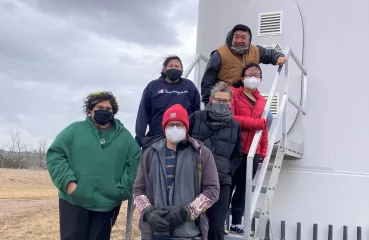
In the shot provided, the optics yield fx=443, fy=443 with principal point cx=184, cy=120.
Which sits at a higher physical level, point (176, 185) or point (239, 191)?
point (176, 185)

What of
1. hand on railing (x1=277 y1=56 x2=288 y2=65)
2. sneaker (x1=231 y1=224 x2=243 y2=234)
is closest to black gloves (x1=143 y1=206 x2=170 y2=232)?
sneaker (x1=231 y1=224 x2=243 y2=234)

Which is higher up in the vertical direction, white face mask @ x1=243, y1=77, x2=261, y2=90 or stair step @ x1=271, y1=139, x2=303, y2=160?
white face mask @ x1=243, y1=77, x2=261, y2=90

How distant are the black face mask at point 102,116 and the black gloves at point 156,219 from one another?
0.94 metres

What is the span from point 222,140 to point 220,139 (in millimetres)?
16

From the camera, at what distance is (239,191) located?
381 cm

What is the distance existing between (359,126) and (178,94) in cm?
238

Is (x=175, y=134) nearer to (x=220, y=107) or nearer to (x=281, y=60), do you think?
(x=220, y=107)

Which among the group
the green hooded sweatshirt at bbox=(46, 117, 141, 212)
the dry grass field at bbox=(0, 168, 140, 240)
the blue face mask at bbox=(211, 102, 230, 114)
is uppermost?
the blue face mask at bbox=(211, 102, 230, 114)

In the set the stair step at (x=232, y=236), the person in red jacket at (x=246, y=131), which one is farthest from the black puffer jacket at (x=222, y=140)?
the stair step at (x=232, y=236)

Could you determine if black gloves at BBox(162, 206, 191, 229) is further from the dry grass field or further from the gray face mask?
the dry grass field

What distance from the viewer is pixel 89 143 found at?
11.2 ft

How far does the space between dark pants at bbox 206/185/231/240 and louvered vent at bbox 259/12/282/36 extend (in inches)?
117

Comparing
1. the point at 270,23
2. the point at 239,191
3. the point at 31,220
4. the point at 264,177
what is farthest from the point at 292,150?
the point at 31,220

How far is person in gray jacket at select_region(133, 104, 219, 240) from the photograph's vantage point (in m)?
2.83
